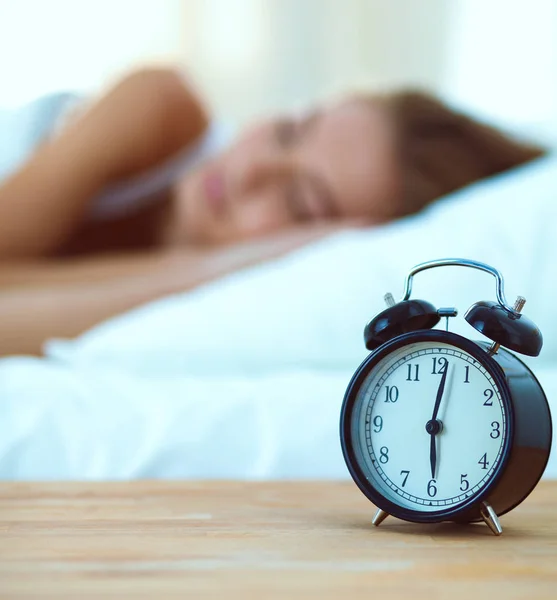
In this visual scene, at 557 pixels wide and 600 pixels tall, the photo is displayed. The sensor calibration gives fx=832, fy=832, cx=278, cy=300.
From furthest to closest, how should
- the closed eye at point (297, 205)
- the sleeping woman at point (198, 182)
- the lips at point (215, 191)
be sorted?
the lips at point (215, 191) → the closed eye at point (297, 205) → the sleeping woman at point (198, 182)

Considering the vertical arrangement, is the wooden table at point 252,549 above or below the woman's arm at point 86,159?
below

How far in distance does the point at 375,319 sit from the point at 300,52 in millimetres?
3512

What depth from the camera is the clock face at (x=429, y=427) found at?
53cm

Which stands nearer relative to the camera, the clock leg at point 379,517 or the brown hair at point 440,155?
the clock leg at point 379,517

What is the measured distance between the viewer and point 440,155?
1782 mm

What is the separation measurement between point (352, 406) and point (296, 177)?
1355mm

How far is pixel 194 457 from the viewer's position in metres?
0.78

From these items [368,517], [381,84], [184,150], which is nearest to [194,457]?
[368,517]

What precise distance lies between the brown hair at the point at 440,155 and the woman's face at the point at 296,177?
35 millimetres

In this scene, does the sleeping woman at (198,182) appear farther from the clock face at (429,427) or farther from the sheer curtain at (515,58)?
the sheer curtain at (515,58)

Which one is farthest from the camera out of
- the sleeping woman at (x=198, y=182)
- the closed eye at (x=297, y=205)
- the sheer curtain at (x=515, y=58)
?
the sheer curtain at (x=515, y=58)

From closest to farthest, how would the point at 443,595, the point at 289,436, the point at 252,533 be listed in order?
the point at 443,595 < the point at 252,533 < the point at 289,436

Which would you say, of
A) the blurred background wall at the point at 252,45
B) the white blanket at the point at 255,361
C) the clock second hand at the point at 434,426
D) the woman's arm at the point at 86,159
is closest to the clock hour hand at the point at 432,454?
the clock second hand at the point at 434,426

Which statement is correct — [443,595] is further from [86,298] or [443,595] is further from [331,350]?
[86,298]
